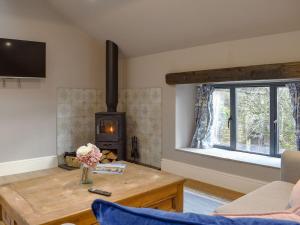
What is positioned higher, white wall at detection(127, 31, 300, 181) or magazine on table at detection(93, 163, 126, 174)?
white wall at detection(127, 31, 300, 181)

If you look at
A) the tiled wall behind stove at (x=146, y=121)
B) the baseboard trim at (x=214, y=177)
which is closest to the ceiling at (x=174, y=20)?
the tiled wall behind stove at (x=146, y=121)

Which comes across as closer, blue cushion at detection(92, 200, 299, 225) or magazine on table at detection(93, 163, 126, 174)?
blue cushion at detection(92, 200, 299, 225)

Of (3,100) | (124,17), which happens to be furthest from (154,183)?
(3,100)

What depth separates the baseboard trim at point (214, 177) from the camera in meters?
3.62

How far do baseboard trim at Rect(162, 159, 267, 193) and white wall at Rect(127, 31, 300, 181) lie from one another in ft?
0.19

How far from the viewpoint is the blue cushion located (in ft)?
2.64

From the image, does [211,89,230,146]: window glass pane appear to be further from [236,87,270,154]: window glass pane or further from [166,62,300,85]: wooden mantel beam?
[166,62,300,85]: wooden mantel beam

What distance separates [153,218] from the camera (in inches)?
32.7

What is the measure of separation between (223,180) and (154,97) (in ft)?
6.06

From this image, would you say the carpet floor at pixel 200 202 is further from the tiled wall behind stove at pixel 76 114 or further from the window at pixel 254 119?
the tiled wall behind stove at pixel 76 114

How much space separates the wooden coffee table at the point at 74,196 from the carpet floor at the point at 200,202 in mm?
524

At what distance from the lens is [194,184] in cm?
406

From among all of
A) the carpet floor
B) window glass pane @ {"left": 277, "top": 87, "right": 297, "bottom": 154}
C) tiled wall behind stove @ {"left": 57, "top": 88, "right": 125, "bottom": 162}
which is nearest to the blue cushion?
the carpet floor

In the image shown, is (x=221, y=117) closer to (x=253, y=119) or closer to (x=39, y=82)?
(x=253, y=119)
